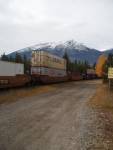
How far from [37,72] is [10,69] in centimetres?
909

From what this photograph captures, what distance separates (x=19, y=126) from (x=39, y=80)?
28161 mm

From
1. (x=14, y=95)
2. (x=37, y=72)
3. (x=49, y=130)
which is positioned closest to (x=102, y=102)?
(x=14, y=95)

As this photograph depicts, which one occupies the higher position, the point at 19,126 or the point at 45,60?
the point at 45,60

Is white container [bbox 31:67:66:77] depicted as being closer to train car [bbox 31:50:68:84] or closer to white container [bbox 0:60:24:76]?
train car [bbox 31:50:68:84]

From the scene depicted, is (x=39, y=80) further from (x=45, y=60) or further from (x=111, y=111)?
(x=111, y=111)

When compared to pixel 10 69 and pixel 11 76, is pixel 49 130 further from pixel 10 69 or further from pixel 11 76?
pixel 10 69

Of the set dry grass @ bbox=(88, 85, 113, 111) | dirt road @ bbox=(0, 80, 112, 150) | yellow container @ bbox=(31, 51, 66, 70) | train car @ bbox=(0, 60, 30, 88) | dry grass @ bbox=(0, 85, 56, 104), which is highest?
yellow container @ bbox=(31, 51, 66, 70)

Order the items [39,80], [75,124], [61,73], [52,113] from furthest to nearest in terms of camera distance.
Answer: [61,73] → [39,80] → [52,113] → [75,124]

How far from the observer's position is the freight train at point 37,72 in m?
32.6

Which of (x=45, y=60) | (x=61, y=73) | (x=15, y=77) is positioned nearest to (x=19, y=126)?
(x=15, y=77)

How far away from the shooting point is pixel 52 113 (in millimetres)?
17234

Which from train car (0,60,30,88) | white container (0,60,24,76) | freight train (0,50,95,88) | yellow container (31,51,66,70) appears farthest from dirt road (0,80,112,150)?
yellow container (31,51,66,70)

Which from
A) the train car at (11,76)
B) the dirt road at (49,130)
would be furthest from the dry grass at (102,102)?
the train car at (11,76)

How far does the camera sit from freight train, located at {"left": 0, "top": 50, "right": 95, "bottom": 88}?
32562mm
